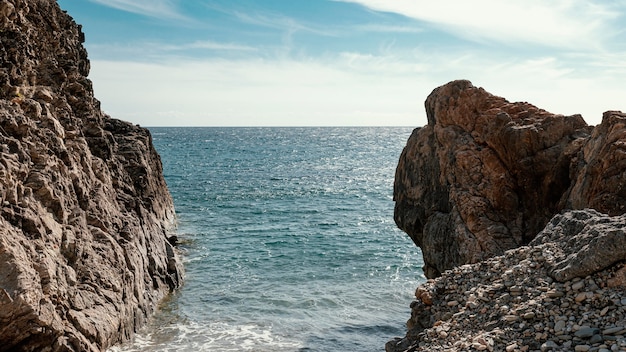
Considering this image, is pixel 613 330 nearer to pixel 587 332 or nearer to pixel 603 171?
pixel 587 332

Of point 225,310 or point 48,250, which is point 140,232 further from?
point 48,250

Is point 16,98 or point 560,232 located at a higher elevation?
point 16,98

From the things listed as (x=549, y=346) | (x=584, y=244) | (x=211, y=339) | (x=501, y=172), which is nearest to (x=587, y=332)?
(x=549, y=346)

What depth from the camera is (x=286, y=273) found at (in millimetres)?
35188

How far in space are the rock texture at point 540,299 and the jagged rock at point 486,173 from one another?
5.29 metres

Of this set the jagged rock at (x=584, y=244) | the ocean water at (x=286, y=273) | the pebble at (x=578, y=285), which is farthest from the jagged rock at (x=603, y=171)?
the ocean water at (x=286, y=273)

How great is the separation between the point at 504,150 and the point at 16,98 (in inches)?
811

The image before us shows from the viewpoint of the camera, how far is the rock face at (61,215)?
17062 mm

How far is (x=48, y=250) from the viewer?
18.9 m

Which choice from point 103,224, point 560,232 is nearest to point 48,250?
point 103,224

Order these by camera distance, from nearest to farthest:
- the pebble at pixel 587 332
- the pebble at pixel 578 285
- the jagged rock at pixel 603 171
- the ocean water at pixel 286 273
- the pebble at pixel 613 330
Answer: the pebble at pixel 613 330
the pebble at pixel 587 332
the pebble at pixel 578 285
the jagged rock at pixel 603 171
the ocean water at pixel 286 273

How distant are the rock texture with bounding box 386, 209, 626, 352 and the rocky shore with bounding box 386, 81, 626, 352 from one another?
1.2 inches

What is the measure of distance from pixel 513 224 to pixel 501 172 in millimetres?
2305

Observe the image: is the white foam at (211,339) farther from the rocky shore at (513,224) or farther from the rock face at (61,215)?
the rocky shore at (513,224)
